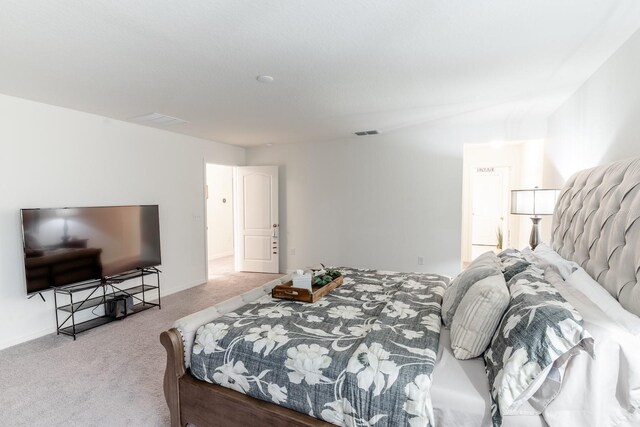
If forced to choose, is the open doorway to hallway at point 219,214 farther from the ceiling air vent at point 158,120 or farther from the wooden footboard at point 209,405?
the wooden footboard at point 209,405

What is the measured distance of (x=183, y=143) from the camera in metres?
4.88

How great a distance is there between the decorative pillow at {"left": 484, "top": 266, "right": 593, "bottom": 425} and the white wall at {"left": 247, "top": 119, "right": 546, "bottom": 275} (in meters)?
3.50

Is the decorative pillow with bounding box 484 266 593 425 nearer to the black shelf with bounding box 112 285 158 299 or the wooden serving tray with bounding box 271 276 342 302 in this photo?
the wooden serving tray with bounding box 271 276 342 302

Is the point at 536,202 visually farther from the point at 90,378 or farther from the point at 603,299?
the point at 90,378

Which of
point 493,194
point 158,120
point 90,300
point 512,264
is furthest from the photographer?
point 493,194

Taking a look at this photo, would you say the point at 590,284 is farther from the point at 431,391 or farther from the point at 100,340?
the point at 100,340

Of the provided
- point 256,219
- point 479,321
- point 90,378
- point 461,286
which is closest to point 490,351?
point 479,321

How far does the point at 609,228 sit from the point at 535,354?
3.14ft

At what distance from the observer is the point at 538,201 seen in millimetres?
3000

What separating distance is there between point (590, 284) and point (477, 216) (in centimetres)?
618

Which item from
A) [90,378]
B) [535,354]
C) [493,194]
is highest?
[493,194]

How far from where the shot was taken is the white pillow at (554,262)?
1.93 metres

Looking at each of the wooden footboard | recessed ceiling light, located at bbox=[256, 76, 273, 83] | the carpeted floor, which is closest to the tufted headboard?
the wooden footboard

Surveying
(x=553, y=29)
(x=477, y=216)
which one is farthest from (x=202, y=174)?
(x=477, y=216)
